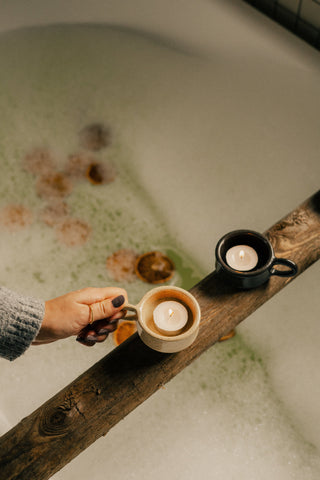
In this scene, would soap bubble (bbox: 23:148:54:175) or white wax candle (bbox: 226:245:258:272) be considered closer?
white wax candle (bbox: 226:245:258:272)

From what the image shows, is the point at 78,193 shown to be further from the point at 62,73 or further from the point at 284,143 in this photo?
the point at 284,143

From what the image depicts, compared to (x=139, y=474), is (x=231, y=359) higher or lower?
higher

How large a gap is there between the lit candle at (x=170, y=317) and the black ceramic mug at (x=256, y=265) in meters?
0.10

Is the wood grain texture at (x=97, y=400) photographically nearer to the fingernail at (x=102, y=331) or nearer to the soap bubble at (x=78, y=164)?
the fingernail at (x=102, y=331)

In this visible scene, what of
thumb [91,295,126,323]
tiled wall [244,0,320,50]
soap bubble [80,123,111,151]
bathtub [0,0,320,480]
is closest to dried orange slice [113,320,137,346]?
bathtub [0,0,320,480]

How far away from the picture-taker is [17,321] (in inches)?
26.7

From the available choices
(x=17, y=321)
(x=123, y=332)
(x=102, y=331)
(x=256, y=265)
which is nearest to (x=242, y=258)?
(x=256, y=265)

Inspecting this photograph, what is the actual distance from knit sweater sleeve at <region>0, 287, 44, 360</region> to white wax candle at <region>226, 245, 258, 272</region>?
1.07ft

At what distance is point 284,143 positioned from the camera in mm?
1272

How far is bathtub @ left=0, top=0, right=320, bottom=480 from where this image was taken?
1.12m

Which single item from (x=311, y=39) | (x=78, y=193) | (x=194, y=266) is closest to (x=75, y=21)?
(x=78, y=193)

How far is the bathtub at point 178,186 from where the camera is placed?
1122mm

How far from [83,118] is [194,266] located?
68 centimetres

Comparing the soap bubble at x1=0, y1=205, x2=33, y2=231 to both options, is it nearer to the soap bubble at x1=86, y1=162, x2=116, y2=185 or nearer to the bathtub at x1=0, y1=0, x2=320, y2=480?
the bathtub at x1=0, y1=0, x2=320, y2=480
